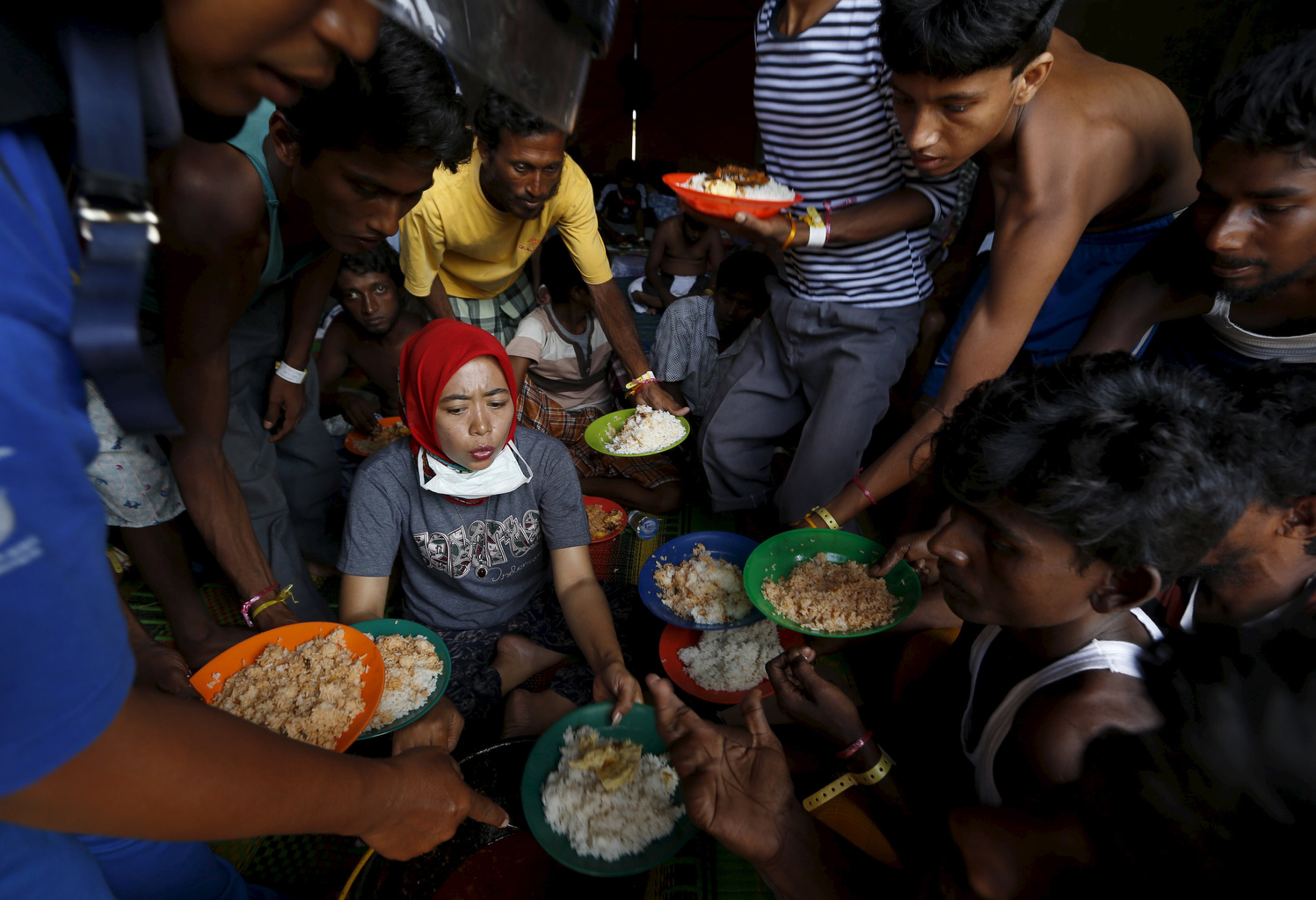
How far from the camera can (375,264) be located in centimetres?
366

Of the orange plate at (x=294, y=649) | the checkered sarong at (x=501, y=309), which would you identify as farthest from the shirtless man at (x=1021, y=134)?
the checkered sarong at (x=501, y=309)

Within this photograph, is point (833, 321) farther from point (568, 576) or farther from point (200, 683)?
point (200, 683)

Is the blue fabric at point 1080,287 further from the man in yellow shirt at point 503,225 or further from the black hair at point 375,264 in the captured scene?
the black hair at point 375,264

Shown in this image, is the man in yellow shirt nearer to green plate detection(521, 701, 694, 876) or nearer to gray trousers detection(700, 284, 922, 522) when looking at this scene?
gray trousers detection(700, 284, 922, 522)

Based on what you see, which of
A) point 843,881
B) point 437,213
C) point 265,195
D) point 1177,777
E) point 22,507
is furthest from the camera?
point 437,213

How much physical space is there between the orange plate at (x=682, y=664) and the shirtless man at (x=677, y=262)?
14.1 feet

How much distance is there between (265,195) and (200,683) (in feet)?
4.69

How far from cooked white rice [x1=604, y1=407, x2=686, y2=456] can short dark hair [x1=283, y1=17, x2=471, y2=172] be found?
1.70 metres

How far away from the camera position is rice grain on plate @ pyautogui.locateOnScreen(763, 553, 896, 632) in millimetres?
2014

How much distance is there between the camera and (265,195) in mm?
1891

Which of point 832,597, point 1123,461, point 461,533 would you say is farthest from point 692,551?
point 1123,461

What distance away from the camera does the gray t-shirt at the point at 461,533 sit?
2.09 meters

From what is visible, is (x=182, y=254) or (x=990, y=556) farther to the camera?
(x=182, y=254)

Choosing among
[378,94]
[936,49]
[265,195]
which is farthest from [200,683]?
[936,49]
